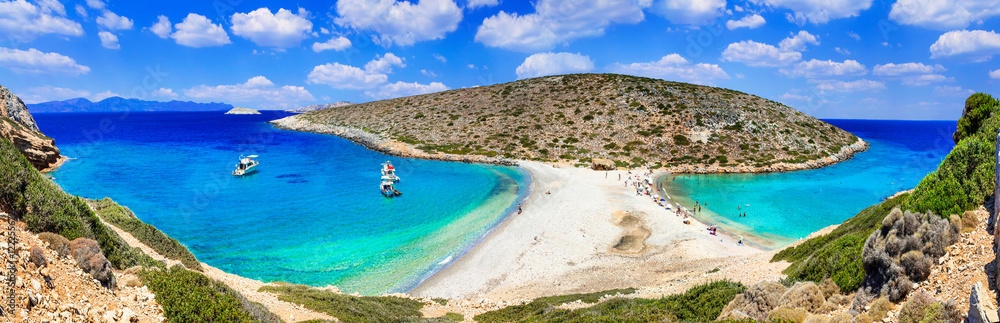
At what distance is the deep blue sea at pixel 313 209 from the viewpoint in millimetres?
27703

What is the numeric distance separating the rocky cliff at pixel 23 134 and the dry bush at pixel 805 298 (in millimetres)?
70406

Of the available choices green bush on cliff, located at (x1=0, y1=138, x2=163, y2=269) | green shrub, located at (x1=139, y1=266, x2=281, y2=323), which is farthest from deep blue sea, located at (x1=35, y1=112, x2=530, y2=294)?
green bush on cliff, located at (x1=0, y1=138, x2=163, y2=269)

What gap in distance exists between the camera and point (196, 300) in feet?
34.3

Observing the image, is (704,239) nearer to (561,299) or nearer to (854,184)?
(561,299)

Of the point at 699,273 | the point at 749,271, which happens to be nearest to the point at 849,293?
the point at 749,271

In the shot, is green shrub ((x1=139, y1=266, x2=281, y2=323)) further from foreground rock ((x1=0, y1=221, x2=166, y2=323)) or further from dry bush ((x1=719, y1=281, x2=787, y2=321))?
dry bush ((x1=719, y1=281, x2=787, y2=321))

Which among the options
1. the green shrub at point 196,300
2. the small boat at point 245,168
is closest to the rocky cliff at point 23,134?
the small boat at point 245,168

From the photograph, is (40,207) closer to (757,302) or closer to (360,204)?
(757,302)

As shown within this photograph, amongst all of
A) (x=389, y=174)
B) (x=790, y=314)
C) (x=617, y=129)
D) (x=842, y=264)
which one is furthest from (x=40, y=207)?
(x=617, y=129)

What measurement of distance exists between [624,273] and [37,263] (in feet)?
82.8

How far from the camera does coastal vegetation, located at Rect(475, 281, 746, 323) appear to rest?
1291cm

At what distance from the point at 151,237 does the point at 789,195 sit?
62.7 meters

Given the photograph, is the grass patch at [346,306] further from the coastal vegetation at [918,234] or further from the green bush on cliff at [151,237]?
the coastal vegetation at [918,234]

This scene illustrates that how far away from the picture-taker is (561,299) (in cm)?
1953
